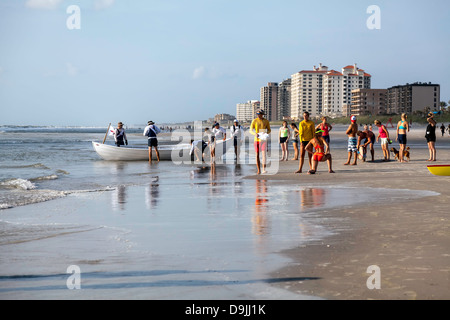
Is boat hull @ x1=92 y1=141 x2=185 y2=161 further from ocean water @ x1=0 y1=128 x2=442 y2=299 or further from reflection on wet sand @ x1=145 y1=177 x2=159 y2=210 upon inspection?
ocean water @ x1=0 y1=128 x2=442 y2=299

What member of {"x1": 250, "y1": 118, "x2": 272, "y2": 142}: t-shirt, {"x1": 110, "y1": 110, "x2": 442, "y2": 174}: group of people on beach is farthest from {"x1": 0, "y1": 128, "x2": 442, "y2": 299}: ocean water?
{"x1": 110, "y1": 110, "x2": 442, "y2": 174}: group of people on beach

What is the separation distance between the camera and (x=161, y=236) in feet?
23.6

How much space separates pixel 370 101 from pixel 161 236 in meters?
191

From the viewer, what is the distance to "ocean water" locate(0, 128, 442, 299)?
4875 mm

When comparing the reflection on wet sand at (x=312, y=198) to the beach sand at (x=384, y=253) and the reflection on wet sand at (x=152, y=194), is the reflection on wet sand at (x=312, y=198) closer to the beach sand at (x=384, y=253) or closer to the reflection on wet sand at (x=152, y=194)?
the beach sand at (x=384, y=253)

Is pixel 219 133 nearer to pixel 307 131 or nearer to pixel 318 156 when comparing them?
pixel 307 131

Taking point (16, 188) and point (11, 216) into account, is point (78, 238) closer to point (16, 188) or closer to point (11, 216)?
point (11, 216)

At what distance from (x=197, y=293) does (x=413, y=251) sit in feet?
9.10

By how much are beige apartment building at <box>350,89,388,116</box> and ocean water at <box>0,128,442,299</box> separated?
599 ft

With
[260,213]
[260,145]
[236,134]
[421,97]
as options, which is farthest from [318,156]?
[421,97]

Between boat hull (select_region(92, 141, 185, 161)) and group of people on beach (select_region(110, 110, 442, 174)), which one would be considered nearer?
group of people on beach (select_region(110, 110, 442, 174))

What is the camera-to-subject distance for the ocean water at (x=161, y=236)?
4875 millimetres

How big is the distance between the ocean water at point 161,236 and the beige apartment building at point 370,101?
18245 centimetres

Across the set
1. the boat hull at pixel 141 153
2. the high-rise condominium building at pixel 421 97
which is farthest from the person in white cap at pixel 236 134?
the high-rise condominium building at pixel 421 97
